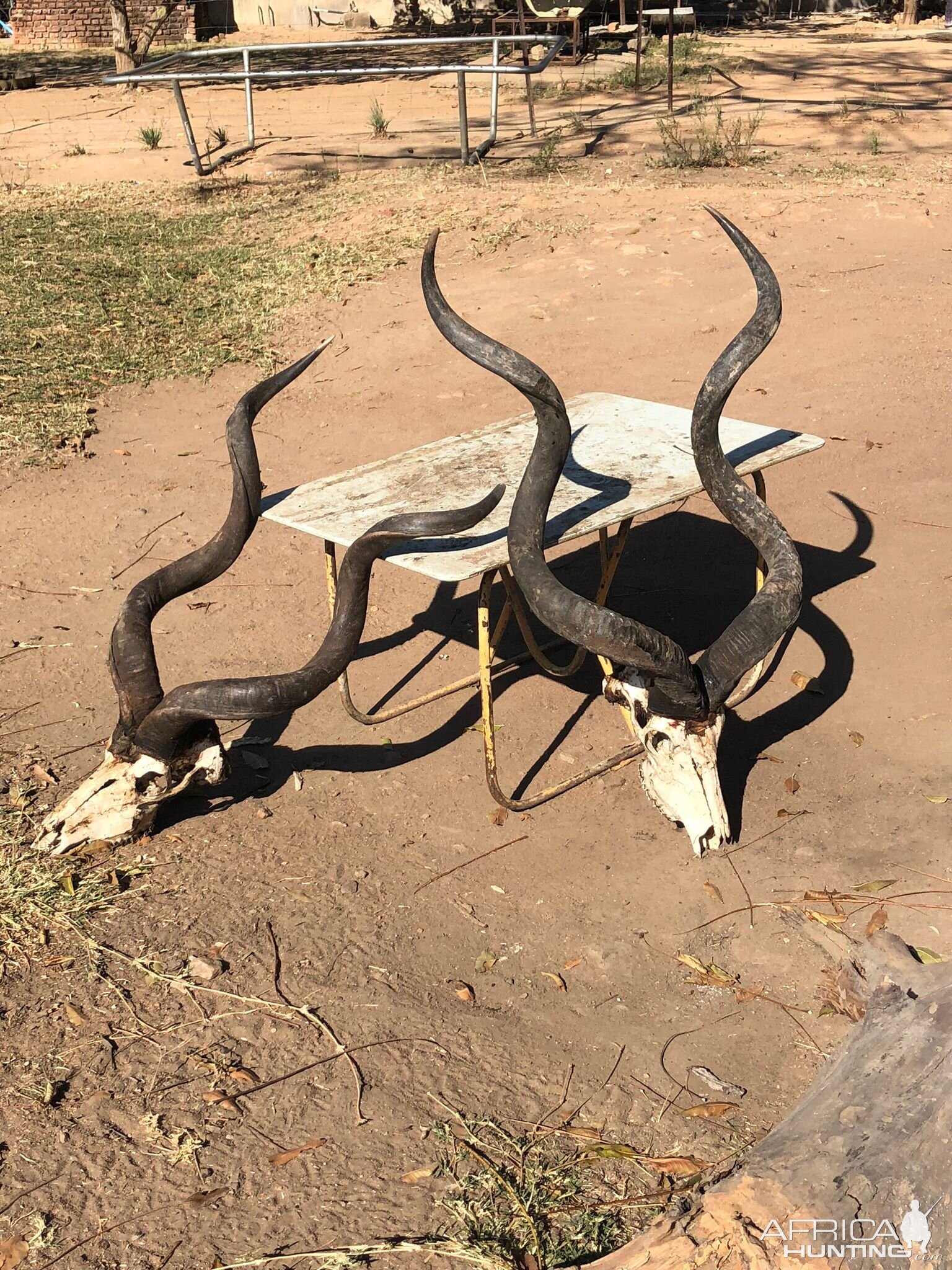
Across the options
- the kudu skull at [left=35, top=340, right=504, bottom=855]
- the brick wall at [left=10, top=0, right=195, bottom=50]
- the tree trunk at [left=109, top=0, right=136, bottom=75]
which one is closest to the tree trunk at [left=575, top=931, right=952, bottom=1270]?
the kudu skull at [left=35, top=340, right=504, bottom=855]

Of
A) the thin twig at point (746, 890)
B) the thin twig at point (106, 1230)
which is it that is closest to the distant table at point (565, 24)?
the thin twig at point (746, 890)

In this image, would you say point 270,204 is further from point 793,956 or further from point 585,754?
point 793,956

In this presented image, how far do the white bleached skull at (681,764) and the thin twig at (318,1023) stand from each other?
4.18 feet

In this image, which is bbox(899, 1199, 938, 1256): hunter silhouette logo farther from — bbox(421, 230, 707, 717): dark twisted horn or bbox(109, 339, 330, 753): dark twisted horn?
bbox(109, 339, 330, 753): dark twisted horn

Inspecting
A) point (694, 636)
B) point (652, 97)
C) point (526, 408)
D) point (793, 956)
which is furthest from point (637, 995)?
point (652, 97)

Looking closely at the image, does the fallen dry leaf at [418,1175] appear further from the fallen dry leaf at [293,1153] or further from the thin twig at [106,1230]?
the thin twig at [106,1230]

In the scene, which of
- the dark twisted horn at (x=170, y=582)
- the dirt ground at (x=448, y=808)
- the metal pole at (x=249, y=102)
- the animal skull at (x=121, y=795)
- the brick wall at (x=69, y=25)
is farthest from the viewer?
the brick wall at (x=69, y=25)

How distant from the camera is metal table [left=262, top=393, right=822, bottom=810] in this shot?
402 cm

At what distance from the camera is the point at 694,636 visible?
5.29m

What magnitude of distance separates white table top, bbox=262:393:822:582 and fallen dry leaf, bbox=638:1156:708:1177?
5.37 feet

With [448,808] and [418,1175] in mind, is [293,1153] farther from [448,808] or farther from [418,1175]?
[448,808]

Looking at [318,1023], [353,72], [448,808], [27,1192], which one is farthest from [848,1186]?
[353,72]

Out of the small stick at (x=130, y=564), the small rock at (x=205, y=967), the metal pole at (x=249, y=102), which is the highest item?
the metal pole at (x=249, y=102)

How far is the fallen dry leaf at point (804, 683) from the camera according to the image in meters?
4.89
